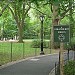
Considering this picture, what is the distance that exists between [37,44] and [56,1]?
28327 mm

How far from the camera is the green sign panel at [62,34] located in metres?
10.9

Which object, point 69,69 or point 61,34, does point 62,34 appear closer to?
point 61,34

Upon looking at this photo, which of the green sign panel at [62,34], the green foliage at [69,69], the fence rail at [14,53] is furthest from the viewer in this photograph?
the fence rail at [14,53]

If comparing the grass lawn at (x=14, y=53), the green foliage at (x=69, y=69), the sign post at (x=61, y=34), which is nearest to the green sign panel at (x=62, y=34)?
the sign post at (x=61, y=34)

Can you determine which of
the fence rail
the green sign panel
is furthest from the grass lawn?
the green sign panel

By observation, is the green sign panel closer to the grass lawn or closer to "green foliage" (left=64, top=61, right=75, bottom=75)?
"green foliage" (left=64, top=61, right=75, bottom=75)

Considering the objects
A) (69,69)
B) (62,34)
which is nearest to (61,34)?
(62,34)

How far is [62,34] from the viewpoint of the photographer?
1096 centimetres

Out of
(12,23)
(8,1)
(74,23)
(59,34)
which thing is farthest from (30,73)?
(12,23)

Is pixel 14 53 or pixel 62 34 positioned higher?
pixel 62 34

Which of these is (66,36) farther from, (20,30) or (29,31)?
(29,31)

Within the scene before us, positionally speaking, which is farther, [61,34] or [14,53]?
[14,53]

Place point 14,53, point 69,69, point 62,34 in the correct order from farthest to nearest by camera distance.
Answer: point 14,53
point 69,69
point 62,34

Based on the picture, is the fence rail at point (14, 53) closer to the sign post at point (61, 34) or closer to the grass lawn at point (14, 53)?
the grass lawn at point (14, 53)
